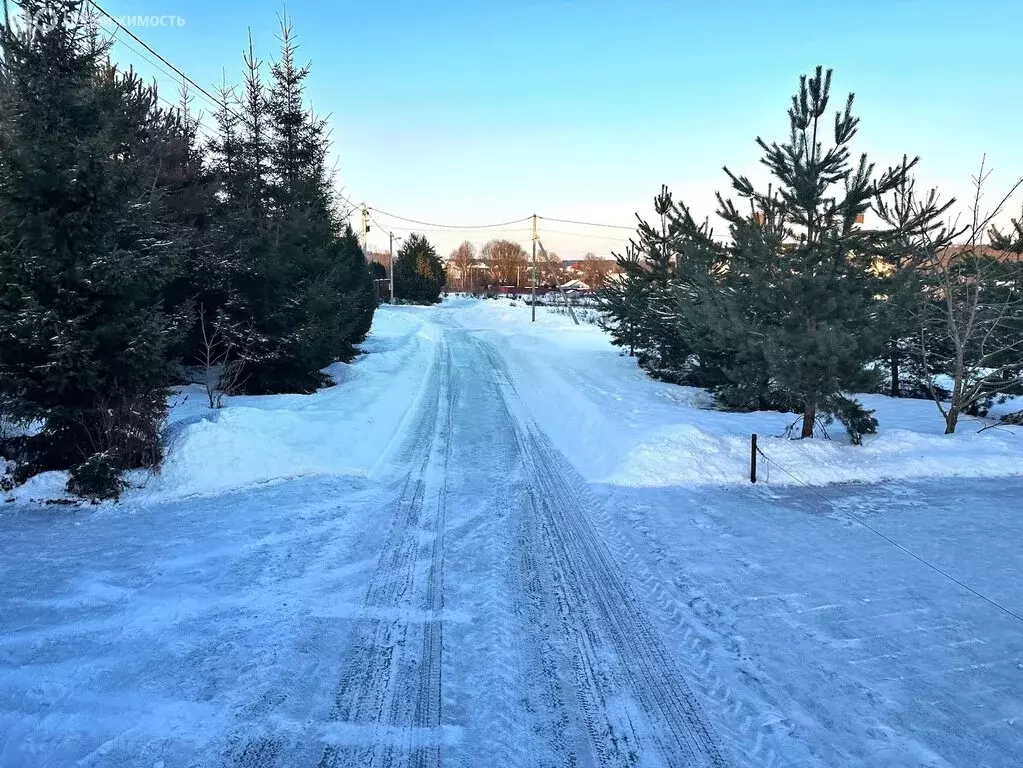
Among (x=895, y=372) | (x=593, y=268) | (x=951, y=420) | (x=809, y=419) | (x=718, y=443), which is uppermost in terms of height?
(x=593, y=268)

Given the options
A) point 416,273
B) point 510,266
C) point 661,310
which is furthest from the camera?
point 510,266

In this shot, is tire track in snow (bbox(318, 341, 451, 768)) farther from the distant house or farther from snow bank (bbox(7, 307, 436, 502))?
the distant house

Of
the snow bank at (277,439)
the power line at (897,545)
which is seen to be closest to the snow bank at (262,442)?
the snow bank at (277,439)

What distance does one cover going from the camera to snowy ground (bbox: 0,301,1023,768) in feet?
11.1

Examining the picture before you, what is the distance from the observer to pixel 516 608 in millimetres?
4785

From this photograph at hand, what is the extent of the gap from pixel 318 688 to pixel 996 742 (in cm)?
407

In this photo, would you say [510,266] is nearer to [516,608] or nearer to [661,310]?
[661,310]

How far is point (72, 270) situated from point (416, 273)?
186 ft

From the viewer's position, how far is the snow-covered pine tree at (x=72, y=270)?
22.9 ft

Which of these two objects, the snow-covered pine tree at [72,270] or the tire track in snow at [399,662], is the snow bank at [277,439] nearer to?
the snow-covered pine tree at [72,270]

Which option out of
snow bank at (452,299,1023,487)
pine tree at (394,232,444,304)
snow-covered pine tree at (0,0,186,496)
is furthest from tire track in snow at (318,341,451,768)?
pine tree at (394,232,444,304)

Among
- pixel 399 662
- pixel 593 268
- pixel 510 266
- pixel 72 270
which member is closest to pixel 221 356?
pixel 72 270

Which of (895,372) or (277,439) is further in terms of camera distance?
(895,372)

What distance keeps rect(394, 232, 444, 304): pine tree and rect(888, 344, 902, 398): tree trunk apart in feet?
164
